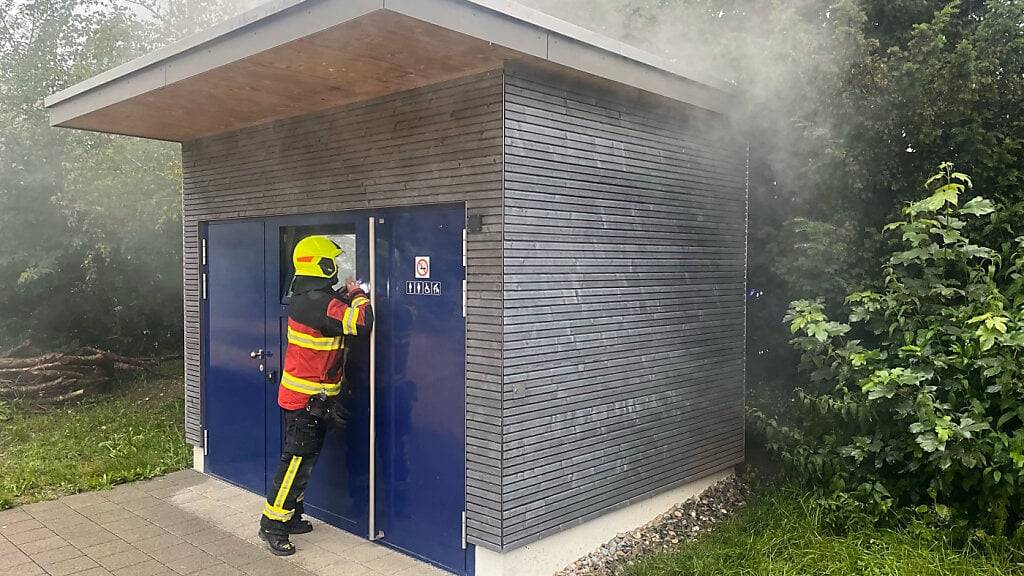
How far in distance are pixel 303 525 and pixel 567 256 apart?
281cm

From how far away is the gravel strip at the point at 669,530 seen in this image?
4.80 m

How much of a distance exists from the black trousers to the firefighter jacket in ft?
0.42

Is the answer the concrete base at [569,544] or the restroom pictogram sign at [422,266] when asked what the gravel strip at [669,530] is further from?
the restroom pictogram sign at [422,266]

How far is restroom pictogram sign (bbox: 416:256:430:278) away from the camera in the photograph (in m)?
→ 4.84

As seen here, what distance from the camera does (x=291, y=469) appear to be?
509 cm

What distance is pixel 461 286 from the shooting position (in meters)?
4.62

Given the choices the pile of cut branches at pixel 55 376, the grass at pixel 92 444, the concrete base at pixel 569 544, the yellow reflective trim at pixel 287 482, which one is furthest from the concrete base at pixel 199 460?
the pile of cut branches at pixel 55 376

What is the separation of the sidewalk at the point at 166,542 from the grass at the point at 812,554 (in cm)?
165

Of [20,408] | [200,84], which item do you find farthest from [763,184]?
[20,408]

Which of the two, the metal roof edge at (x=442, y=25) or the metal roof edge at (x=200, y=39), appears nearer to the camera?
the metal roof edge at (x=442, y=25)

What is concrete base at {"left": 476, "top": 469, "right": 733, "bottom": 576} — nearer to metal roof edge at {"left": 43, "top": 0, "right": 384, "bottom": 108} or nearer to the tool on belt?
the tool on belt

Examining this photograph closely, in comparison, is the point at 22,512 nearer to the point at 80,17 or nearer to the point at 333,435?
the point at 333,435

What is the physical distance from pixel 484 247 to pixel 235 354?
317 cm

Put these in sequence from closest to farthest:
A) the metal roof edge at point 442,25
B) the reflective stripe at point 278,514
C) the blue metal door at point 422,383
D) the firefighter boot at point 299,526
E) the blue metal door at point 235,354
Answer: the metal roof edge at point 442,25, the blue metal door at point 422,383, the reflective stripe at point 278,514, the firefighter boot at point 299,526, the blue metal door at point 235,354
